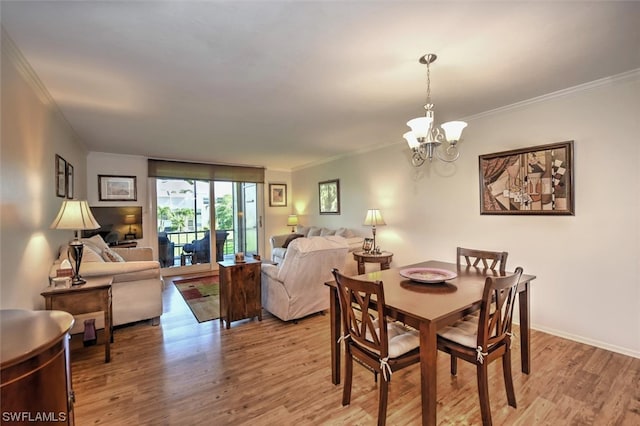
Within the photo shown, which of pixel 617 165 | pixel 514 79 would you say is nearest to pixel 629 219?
pixel 617 165

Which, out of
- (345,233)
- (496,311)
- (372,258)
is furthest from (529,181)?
(345,233)

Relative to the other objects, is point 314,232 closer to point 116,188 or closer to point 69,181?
point 116,188

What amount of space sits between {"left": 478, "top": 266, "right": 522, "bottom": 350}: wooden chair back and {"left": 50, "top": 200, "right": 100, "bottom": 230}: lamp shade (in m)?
3.19

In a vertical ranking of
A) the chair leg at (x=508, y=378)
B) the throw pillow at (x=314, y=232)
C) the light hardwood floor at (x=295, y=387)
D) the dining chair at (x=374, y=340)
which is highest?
the throw pillow at (x=314, y=232)

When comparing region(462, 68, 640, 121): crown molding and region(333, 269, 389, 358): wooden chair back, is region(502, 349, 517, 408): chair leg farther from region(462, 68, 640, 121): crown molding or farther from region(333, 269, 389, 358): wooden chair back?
region(462, 68, 640, 121): crown molding

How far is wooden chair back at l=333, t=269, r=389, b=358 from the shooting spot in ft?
5.47

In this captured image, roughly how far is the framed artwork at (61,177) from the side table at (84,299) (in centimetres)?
139

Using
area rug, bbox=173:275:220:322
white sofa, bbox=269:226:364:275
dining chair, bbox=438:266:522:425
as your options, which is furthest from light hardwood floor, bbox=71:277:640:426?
white sofa, bbox=269:226:364:275

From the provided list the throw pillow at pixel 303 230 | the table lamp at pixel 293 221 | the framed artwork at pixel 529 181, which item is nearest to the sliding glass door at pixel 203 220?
the table lamp at pixel 293 221

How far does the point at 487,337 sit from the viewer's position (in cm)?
171

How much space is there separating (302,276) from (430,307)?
1.80 meters

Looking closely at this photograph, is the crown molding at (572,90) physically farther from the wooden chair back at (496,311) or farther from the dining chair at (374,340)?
the dining chair at (374,340)

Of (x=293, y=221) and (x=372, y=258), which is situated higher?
(x=293, y=221)

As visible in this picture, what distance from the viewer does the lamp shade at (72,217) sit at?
8.37 ft
